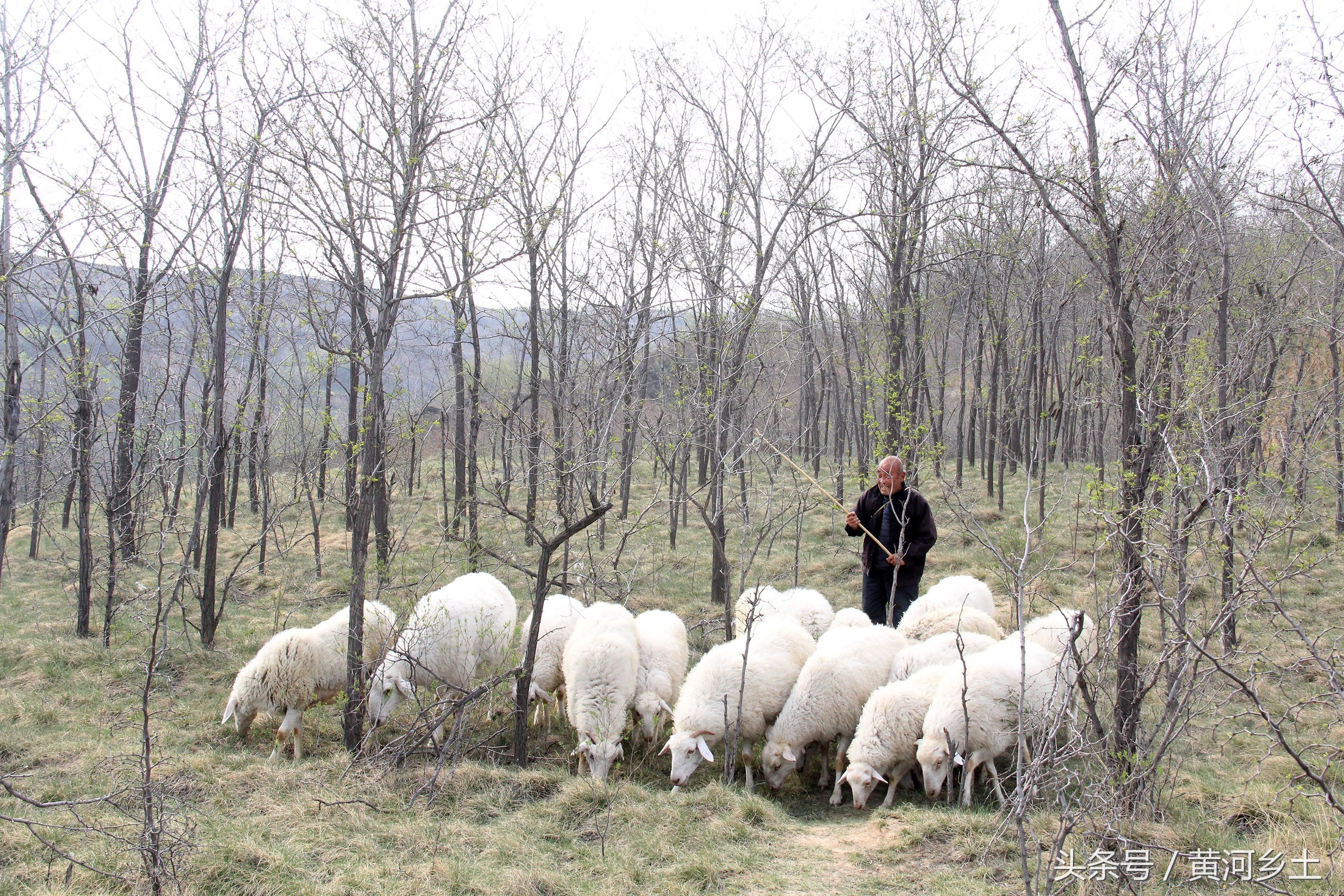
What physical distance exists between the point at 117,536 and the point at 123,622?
158cm

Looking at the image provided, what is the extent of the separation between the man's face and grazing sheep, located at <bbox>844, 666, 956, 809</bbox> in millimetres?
2088

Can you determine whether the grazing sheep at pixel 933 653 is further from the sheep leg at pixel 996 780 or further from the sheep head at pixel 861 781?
the sheep head at pixel 861 781

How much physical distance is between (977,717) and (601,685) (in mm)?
2699

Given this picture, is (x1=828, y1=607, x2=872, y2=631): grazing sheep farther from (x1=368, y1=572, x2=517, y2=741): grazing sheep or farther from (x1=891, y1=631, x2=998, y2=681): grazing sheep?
(x1=368, y1=572, x2=517, y2=741): grazing sheep

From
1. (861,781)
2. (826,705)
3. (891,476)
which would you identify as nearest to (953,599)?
(891,476)

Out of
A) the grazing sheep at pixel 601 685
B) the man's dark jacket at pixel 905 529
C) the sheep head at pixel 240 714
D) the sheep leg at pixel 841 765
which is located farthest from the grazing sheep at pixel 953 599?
the sheep head at pixel 240 714

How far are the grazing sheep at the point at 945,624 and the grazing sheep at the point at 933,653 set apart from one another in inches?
19.1

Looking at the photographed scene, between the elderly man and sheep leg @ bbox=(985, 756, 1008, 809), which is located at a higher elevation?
the elderly man

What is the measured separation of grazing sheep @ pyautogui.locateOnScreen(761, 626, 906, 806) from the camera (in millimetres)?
5648

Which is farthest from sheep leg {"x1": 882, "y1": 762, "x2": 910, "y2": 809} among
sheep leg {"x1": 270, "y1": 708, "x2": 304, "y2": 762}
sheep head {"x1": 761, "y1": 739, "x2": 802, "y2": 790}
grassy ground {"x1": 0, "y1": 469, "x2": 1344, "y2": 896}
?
sheep leg {"x1": 270, "y1": 708, "x2": 304, "y2": 762}

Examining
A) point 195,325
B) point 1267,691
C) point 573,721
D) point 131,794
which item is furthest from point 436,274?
point 1267,691

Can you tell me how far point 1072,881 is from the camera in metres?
3.48

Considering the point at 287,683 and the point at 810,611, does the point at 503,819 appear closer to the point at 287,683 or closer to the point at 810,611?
the point at 287,683

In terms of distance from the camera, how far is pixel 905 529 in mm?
7469
